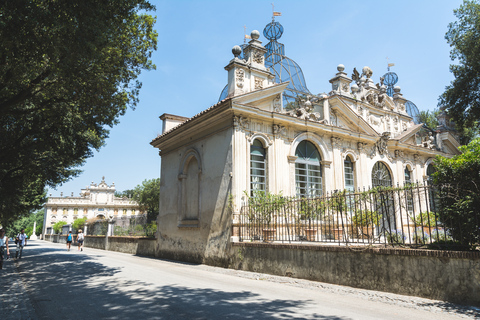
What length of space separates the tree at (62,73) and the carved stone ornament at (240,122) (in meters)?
3.66

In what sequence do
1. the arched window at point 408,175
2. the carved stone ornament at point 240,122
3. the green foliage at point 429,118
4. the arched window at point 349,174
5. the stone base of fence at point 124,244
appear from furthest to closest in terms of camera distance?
the green foliage at point 429,118
the arched window at point 408,175
the stone base of fence at point 124,244
the arched window at point 349,174
the carved stone ornament at point 240,122

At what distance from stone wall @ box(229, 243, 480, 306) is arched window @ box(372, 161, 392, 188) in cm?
976

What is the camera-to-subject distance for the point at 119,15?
816 centimetres

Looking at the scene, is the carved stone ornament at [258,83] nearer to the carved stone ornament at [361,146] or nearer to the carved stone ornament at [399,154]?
the carved stone ornament at [361,146]

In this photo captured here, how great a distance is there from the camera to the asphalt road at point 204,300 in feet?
18.9

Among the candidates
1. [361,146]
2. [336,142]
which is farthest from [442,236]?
[361,146]

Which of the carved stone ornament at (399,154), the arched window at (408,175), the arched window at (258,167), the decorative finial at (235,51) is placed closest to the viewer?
the arched window at (258,167)

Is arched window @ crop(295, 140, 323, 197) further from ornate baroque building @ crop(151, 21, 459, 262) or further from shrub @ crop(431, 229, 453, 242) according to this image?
shrub @ crop(431, 229, 453, 242)

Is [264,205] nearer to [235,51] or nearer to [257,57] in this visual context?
[235,51]

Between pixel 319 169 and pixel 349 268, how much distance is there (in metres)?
7.80

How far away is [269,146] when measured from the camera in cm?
1390

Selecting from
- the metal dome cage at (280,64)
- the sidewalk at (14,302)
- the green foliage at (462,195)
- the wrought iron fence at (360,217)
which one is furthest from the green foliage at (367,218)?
the metal dome cage at (280,64)

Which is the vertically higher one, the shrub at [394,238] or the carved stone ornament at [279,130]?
the carved stone ornament at [279,130]

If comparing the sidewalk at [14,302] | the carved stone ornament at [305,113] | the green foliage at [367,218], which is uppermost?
the carved stone ornament at [305,113]
